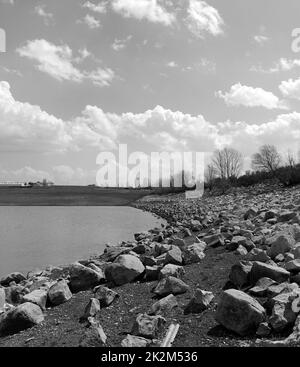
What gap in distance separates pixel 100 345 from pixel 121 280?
8.62 feet

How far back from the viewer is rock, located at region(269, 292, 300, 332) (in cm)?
508

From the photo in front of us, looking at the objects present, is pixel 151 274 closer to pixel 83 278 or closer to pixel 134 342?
pixel 83 278

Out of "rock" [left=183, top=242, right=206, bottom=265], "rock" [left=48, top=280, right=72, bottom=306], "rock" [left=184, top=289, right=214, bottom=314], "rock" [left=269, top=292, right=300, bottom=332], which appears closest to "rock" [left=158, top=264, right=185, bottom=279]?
"rock" [left=183, top=242, right=206, bottom=265]

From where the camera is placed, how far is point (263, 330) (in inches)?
202

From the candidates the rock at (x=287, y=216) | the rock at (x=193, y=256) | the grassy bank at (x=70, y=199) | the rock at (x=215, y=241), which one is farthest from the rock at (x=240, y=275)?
the grassy bank at (x=70, y=199)

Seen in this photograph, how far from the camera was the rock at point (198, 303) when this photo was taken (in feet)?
20.0

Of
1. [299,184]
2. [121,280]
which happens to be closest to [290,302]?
[121,280]

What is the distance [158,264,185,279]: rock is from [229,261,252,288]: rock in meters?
1.21

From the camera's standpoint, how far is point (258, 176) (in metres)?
44.9

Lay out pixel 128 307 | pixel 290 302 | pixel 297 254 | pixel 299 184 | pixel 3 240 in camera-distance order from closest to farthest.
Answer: pixel 290 302 → pixel 128 307 → pixel 297 254 → pixel 3 240 → pixel 299 184

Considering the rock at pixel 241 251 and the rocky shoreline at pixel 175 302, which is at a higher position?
the rock at pixel 241 251

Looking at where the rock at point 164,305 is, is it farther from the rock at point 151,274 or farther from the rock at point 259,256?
the rock at point 259,256

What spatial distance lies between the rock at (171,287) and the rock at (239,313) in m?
1.51

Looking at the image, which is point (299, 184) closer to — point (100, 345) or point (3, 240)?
point (3, 240)
